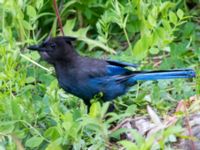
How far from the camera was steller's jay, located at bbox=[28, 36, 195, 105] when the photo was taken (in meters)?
4.68

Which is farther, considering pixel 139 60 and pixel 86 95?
pixel 139 60

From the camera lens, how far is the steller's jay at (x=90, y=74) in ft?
15.4

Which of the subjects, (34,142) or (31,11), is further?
(31,11)

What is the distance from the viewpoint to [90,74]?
4.73m

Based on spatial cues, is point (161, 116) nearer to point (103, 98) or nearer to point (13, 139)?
point (103, 98)

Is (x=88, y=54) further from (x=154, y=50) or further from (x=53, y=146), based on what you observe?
(x=53, y=146)

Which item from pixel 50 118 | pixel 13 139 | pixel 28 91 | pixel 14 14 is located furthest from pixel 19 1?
pixel 13 139

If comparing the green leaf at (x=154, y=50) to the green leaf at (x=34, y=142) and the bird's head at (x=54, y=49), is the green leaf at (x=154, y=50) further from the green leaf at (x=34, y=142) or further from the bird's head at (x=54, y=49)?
the green leaf at (x=34, y=142)

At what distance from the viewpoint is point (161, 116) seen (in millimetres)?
4555

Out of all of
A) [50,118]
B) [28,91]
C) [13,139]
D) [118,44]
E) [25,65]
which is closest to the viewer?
[13,139]

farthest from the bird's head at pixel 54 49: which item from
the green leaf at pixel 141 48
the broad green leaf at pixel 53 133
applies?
the broad green leaf at pixel 53 133

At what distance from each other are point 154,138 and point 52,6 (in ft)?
8.07

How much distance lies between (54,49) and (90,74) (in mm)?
320

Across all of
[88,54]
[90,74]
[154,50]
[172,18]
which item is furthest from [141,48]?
[88,54]
